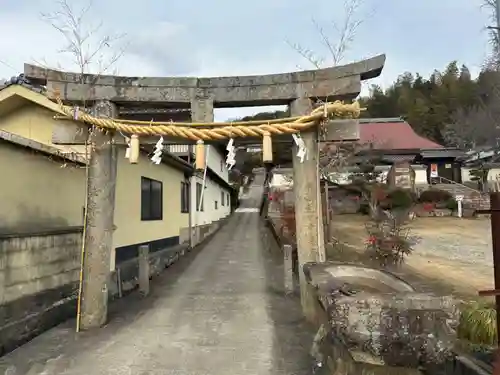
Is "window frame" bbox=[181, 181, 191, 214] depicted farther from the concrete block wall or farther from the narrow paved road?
the concrete block wall

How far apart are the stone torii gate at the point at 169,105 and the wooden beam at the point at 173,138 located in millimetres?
16

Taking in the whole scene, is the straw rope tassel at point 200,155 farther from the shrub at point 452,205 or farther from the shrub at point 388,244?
the shrub at point 452,205

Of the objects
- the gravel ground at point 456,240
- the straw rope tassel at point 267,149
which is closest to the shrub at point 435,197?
the gravel ground at point 456,240

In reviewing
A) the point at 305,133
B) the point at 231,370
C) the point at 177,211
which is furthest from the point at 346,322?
the point at 177,211

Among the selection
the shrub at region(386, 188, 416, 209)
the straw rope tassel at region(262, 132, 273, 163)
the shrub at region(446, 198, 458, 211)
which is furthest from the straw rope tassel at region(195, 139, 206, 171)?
the shrub at region(446, 198, 458, 211)

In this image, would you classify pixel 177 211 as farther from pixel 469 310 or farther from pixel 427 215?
pixel 427 215

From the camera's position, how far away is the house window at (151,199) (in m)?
13.2

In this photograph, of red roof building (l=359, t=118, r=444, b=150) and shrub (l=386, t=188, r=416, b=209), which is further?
red roof building (l=359, t=118, r=444, b=150)

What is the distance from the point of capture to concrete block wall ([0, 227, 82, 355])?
20.1 ft

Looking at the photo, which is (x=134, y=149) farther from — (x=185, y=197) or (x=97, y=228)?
(x=185, y=197)

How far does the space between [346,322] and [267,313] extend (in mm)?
4915

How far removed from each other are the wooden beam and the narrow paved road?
317 cm

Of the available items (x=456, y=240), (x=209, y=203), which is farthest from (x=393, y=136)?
(x=456, y=240)

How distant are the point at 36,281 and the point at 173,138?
322cm
